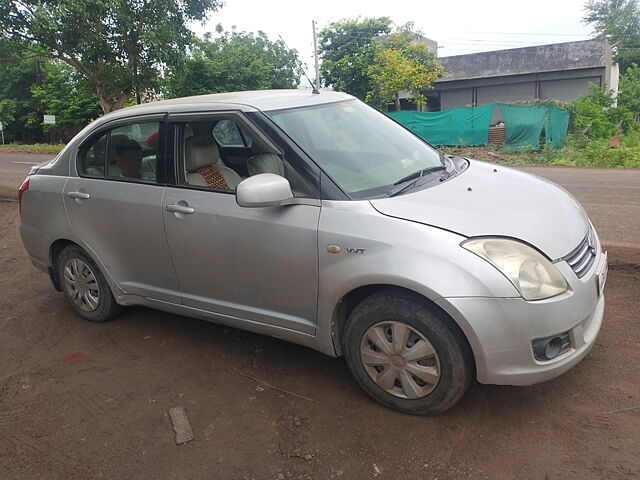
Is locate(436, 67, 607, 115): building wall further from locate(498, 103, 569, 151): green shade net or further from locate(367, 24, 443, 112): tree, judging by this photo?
locate(498, 103, 569, 151): green shade net

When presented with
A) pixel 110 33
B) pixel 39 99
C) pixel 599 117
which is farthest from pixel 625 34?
pixel 39 99

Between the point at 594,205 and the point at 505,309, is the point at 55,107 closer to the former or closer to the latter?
the point at 594,205

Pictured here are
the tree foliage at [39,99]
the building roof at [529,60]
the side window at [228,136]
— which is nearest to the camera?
the side window at [228,136]

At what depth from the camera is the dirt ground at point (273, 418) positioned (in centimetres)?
277

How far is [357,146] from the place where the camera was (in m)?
3.72

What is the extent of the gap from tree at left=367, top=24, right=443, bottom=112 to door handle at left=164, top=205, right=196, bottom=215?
25847mm

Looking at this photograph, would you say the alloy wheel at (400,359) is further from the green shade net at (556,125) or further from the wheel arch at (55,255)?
the green shade net at (556,125)

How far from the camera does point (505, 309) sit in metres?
2.71

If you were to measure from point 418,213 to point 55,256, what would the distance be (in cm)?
329

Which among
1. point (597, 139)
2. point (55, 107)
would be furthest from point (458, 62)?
point (55, 107)

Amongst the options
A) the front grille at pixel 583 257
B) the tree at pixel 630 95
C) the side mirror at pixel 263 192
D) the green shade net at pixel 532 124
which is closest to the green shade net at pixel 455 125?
the green shade net at pixel 532 124

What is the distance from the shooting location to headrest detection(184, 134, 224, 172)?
3896 millimetres

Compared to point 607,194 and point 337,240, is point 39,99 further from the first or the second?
point 337,240

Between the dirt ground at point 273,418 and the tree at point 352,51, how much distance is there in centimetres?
2729
